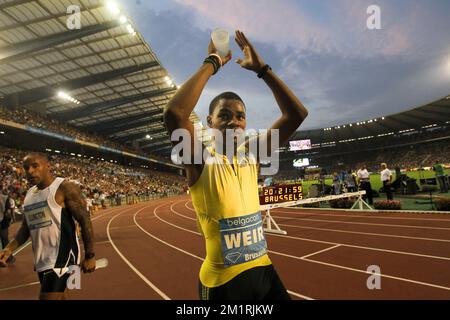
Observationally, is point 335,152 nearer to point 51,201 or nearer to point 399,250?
point 399,250

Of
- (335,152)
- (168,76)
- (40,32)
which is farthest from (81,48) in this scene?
(335,152)

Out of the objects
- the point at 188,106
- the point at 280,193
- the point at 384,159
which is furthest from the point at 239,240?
the point at 384,159

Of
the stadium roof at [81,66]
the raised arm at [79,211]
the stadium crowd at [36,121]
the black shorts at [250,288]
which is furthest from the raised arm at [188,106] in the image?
the stadium crowd at [36,121]

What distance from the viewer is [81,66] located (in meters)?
22.2

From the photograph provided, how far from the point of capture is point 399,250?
6.15 m

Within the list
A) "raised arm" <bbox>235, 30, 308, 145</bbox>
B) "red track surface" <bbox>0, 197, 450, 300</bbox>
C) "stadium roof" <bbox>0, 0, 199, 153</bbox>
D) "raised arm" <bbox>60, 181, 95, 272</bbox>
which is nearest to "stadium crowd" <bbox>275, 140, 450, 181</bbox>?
"stadium roof" <bbox>0, 0, 199, 153</bbox>

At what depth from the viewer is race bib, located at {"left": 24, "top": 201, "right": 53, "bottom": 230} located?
291 cm

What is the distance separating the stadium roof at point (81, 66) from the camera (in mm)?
15790

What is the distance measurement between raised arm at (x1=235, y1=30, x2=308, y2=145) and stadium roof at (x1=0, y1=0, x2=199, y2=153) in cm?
1731

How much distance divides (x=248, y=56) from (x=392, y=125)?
6092 centimetres

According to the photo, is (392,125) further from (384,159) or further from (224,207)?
(224,207)

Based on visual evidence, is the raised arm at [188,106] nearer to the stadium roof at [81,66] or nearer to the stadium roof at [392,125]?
the stadium roof at [81,66]

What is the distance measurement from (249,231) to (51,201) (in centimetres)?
240

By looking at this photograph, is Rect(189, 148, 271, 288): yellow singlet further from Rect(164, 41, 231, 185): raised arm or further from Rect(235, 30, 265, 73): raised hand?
Rect(235, 30, 265, 73): raised hand
